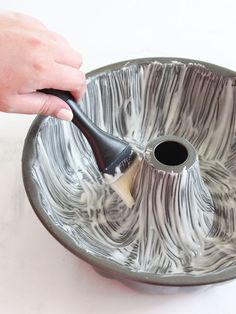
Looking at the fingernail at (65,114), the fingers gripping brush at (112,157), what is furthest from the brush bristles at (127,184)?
the fingernail at (65,114)

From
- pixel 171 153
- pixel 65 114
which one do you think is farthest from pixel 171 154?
pixel 65 114

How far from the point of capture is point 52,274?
58 cm

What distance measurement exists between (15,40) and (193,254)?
0.30 meters

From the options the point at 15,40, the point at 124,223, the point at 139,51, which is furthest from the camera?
the point at 139,51

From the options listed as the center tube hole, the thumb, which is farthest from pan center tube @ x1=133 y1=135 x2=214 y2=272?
the thumb

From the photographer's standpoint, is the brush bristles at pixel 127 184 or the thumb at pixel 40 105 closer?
the thumb at pixel 40 105

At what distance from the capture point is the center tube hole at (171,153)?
587 mm

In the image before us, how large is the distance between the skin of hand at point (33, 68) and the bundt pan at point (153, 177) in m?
0.07

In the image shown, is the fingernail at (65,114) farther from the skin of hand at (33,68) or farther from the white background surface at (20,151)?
the white background surface at (20,151)

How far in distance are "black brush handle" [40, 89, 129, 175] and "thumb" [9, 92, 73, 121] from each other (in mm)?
18

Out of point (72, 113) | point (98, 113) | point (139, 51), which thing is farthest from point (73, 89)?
point (139, 51)

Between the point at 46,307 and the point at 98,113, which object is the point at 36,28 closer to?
the point at 98,113

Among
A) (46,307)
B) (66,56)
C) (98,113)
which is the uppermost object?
(66,56)

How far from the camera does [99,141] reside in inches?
22.8
